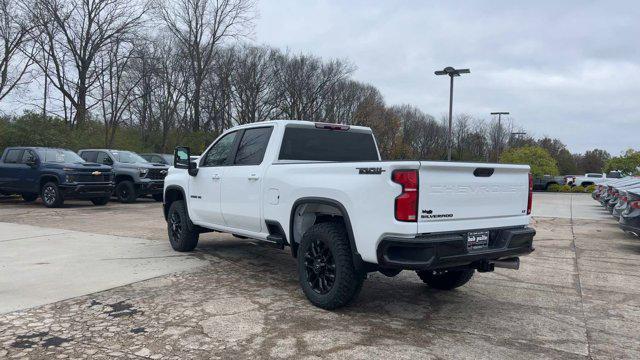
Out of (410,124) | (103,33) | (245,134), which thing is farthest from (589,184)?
(245,134)

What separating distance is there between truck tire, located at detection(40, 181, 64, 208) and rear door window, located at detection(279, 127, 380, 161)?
11.3m

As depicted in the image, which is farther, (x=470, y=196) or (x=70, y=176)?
(x=70, y=176)

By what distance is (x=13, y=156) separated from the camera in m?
15.9

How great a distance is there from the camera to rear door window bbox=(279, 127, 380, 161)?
20.0 ft

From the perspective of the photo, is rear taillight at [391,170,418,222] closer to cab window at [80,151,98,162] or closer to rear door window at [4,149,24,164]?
rear door window at [4,149,24,164]

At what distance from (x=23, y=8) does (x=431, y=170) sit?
29.4 m

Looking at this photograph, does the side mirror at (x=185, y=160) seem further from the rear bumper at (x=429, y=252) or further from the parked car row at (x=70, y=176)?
the parked car row at (x=70, y=176)

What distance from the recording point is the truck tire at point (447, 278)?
19.0ft

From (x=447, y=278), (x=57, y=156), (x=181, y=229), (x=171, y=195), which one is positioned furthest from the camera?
(x=57, y=156)

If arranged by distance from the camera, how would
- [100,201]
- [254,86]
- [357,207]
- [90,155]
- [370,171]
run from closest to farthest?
[370,171] → [357,207] → [100,201] → [90,155] → [254,86]

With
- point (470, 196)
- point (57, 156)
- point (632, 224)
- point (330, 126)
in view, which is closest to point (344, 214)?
point (470, 196)

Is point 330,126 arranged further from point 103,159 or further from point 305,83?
point 305,83

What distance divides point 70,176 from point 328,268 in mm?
12380

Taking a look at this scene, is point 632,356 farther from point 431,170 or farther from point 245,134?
point 245,134
